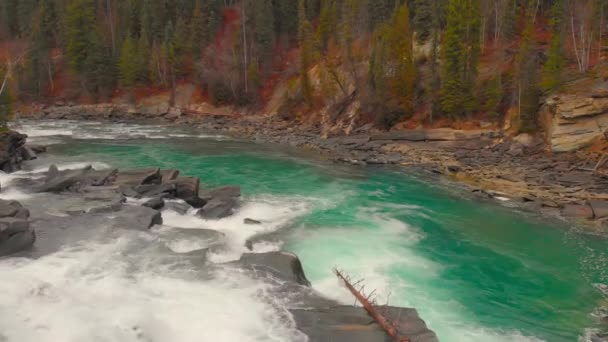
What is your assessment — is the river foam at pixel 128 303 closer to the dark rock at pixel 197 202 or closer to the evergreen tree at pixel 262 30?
the dark rock at pixel 197 202

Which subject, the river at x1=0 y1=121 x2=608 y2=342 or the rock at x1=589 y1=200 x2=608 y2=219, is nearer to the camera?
the river at x1=0 y1=121 x2=608 y2=342

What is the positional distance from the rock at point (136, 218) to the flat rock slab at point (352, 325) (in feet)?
28.2

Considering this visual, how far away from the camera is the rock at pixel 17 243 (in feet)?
47.8

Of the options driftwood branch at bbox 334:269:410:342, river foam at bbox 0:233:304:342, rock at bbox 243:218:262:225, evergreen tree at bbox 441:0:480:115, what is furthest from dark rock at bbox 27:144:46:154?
evergreen tree at bbox 441:0:480:115

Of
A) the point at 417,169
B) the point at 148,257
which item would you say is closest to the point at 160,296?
the point at 148,257

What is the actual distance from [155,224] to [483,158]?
26730 mm

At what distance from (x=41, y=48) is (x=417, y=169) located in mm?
70851

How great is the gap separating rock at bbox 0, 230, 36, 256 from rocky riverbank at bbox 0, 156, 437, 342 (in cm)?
3

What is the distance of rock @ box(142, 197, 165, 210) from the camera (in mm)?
21334

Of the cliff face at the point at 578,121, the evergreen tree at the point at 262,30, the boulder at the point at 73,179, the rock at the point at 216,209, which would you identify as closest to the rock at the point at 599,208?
the cliff face at the point at 578,121

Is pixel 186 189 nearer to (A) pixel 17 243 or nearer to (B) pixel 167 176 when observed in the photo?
(B) pixel 167 176

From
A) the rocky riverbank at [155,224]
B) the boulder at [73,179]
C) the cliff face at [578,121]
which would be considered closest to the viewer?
the rocky riverbank at [155,224]

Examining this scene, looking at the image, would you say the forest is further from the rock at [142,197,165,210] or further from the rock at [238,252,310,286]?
the rock at [238,252,310,286]

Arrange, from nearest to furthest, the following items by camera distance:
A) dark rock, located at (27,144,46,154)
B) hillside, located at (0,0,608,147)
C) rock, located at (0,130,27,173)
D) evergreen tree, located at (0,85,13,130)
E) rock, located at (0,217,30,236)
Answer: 1. rock, located at (0,217,30,236)
2. rock, located at (0,130,27,173)
3. evergreen tree, located at (0,85,13,130)
4. dark rock, located at (27,144,46,154)
5. hillside, located at (0,0,608,147)
